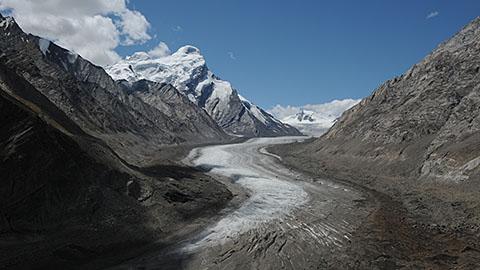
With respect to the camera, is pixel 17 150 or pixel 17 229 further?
pixel 17 150

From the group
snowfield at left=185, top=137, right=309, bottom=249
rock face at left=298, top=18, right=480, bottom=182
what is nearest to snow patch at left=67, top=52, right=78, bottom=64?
snowfield at left=185, top=137, right=309, bottom=249

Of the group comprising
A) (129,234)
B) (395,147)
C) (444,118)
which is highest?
(444,118)

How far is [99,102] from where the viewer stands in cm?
10862

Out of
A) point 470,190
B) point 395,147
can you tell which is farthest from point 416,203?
point 395,147

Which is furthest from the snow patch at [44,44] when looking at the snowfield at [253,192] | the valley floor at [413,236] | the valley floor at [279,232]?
the valley floor at [413,236]

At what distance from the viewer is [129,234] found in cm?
2523

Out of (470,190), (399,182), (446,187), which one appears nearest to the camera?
(470,190)

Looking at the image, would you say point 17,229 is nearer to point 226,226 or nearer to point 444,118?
point 226,226

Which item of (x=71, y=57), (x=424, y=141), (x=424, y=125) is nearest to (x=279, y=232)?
(x=424, y=141)

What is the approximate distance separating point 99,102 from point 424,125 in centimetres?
7709

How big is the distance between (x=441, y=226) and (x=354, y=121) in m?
52.1

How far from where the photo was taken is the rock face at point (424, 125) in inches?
1658

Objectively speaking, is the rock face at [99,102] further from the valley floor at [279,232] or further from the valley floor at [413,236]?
the valley floor at [413,236]

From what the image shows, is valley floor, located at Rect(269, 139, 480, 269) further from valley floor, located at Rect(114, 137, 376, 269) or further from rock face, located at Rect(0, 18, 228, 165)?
rock face, located at Rect(0, 18, 228, 165)
